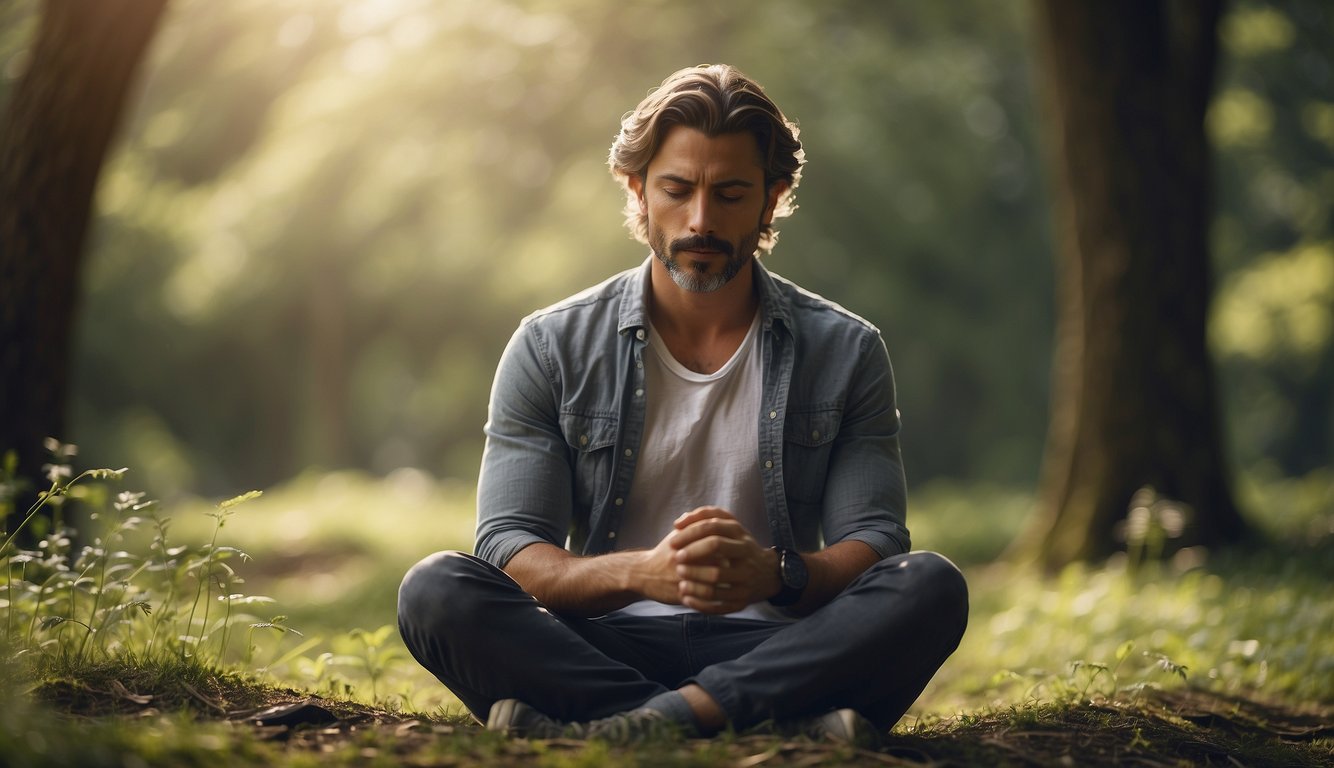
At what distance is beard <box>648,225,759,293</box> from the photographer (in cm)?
378

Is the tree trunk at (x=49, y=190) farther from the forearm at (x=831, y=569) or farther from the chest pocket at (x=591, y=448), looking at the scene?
the forearm at (x=831, y=569)

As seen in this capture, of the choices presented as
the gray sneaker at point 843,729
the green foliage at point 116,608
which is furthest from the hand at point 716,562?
the green foliage at point 116,608

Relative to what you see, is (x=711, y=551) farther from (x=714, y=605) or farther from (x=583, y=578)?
(x=583, y=578)

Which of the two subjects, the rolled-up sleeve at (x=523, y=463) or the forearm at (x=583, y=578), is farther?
the rolled-up sleeve at (x=523, y=463)

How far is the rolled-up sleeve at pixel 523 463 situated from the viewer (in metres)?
3.63

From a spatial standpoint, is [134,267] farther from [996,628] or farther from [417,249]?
[996,628]

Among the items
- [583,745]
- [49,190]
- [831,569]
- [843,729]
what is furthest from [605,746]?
[49,190]

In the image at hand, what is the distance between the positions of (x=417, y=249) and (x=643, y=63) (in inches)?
251

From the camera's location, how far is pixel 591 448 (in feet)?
12.5

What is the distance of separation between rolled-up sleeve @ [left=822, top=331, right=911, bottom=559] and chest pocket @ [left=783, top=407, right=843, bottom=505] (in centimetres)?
4

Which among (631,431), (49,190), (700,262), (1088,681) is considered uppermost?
(49,190)

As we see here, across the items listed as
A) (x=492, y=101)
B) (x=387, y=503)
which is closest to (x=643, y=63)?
(x=492, y=101)

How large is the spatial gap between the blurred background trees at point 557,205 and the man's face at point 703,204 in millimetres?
7513

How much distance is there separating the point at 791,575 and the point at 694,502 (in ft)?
1.62
